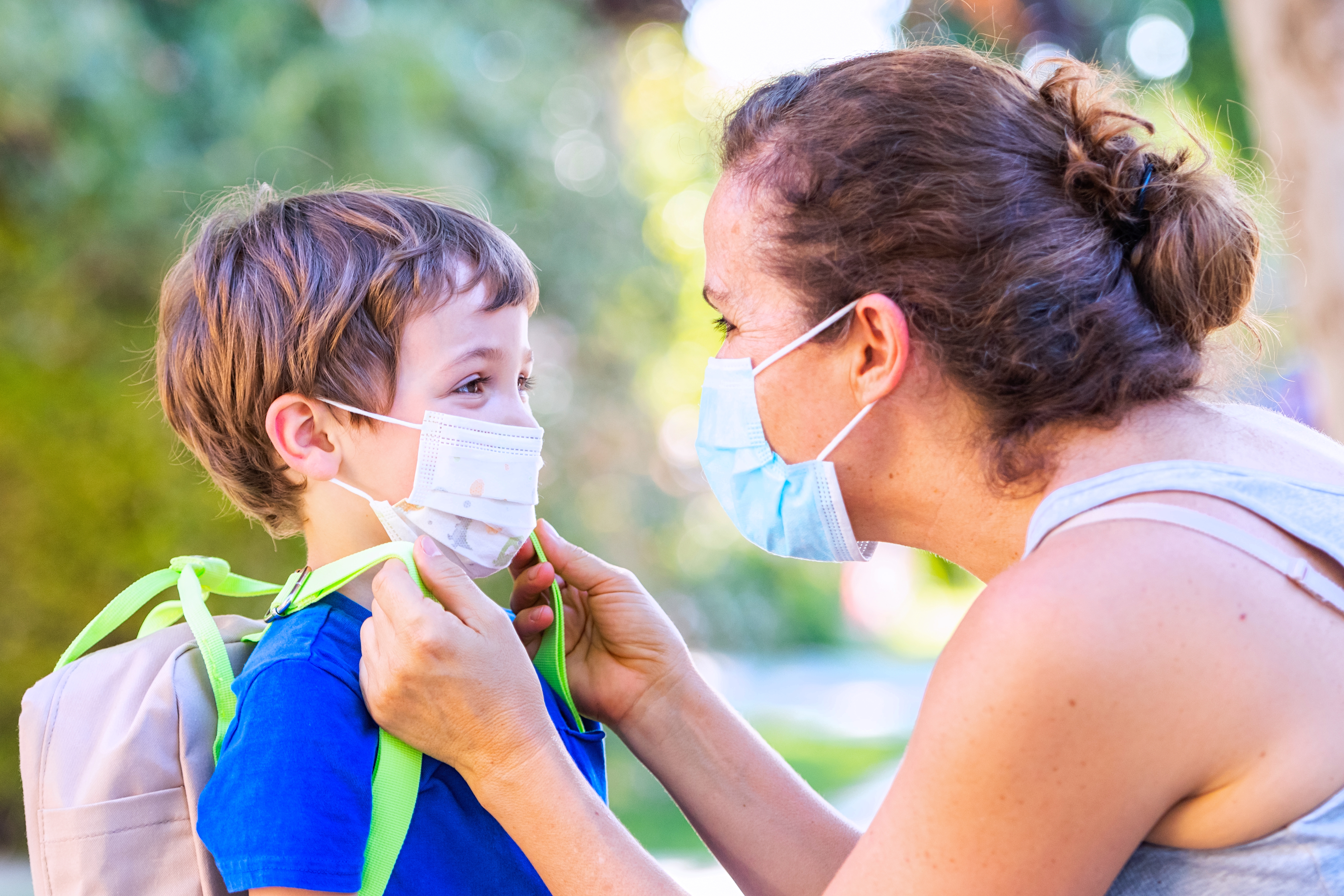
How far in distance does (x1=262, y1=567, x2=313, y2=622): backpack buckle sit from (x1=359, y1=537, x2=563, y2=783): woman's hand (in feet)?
0.72

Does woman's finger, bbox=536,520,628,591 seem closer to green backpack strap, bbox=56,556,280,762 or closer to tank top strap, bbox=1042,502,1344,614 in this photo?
green backpack strap, bbox=56,556,280,762

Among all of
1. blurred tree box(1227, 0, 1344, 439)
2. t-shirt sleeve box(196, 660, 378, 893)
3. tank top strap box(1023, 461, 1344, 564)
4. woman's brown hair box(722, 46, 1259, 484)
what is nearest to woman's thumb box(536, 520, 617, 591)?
t-shirt sleeve box(196, 660, 378, 893)

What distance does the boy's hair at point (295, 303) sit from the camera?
69.4 inches

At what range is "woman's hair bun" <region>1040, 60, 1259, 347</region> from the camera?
1.57 m

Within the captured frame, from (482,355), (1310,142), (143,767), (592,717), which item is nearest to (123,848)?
(143,767)

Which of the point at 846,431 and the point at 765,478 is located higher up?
the point at 846,431

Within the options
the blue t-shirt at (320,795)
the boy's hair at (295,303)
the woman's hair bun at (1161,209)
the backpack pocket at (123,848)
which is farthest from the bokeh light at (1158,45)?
the backpack pocket at (123,848)

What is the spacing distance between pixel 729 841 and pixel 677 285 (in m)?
5.06

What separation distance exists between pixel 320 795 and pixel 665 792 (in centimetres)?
490

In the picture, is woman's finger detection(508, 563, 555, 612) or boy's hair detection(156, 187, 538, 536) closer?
boy's hair detection(156, 187, 538, 536)

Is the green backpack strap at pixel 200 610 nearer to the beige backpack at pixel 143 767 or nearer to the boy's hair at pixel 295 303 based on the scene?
the beige backpack at pixel 143 767

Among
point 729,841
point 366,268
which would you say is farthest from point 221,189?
point 729,841

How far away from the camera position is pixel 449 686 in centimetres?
148

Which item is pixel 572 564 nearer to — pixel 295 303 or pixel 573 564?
pixel 573 564
